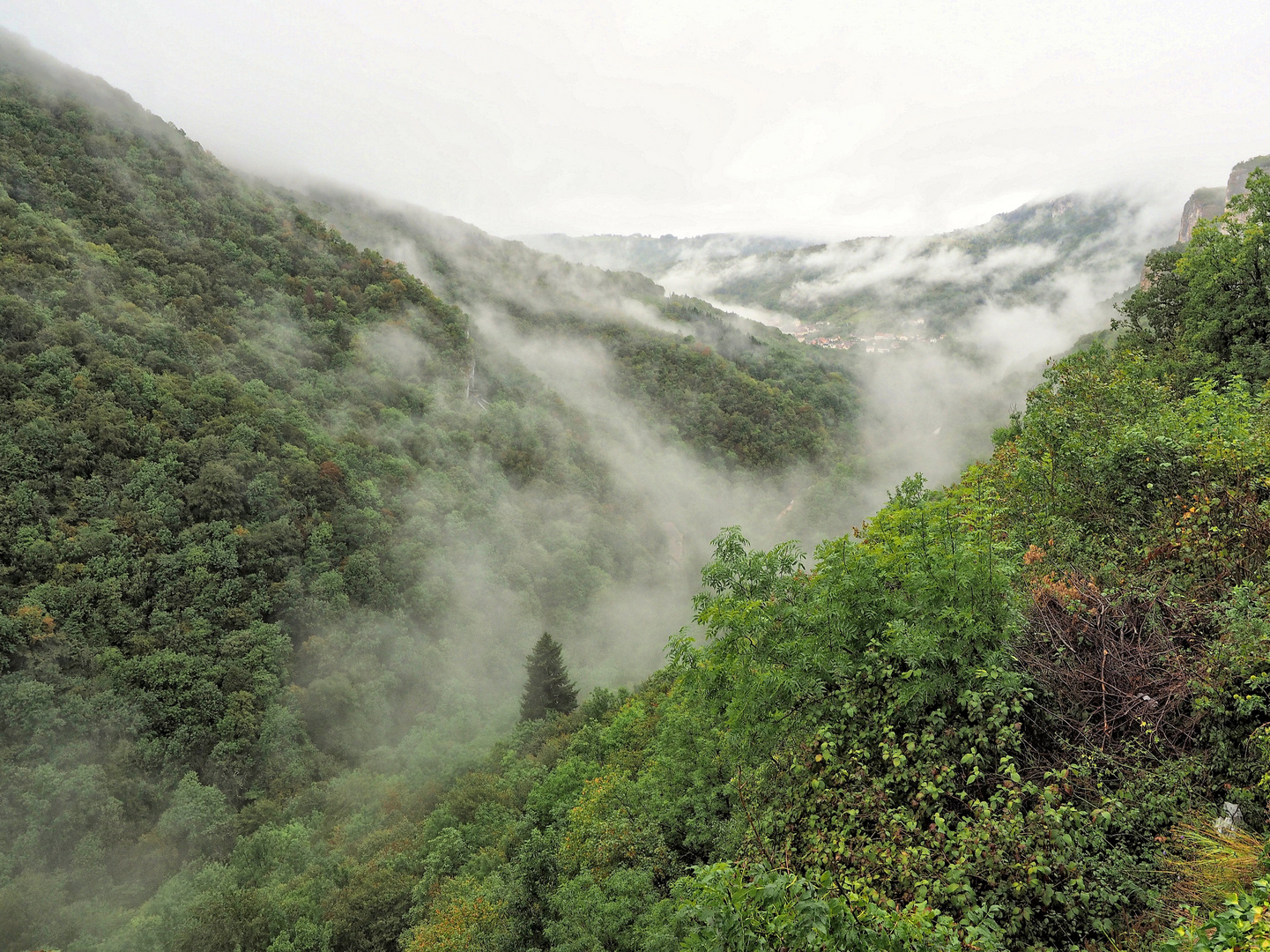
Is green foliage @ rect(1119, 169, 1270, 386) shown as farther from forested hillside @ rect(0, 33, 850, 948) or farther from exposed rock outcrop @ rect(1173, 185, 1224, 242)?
exposed rock outcrop @ rect(1173, 185, 1224, 242)

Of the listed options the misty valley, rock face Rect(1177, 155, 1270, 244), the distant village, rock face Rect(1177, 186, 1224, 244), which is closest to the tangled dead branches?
the misty valley

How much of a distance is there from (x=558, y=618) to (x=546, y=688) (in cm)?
2310

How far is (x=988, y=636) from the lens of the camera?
23.1 ft

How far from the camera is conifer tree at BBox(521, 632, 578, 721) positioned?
1529 inches

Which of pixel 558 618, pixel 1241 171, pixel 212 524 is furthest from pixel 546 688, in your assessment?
pixel 1241 171

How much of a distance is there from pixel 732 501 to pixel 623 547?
26931mm

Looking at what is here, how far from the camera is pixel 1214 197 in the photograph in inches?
3253

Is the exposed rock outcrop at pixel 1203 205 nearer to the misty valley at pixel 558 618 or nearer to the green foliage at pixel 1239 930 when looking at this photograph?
the misty valley at pixel 558 618

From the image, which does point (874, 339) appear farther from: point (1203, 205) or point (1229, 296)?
point (1229, 296)

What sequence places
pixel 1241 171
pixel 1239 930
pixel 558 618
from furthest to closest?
pixel 1241 171 < pixel 558 618 < pixel 1239 930

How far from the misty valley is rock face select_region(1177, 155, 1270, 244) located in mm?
1013

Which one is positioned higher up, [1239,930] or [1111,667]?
[1111,667]

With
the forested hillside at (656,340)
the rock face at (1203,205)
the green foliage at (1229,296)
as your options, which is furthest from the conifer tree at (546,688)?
the rock face at (1203,205)

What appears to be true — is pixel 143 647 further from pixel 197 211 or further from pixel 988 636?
pixel 197 211
